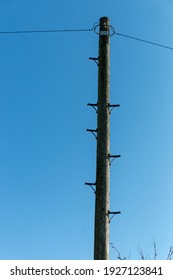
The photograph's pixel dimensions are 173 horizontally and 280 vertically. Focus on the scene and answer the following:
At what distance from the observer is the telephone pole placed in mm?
9180

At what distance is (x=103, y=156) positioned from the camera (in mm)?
9727

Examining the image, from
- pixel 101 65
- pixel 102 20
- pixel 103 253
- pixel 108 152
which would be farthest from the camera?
pixel 102 20

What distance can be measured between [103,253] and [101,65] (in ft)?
13.1

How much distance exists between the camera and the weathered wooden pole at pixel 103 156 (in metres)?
9.18

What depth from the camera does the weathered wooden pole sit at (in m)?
9.18

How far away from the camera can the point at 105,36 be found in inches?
440

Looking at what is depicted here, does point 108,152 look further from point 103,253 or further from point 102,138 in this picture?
point 103,253

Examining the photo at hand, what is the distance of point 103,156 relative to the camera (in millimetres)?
9727

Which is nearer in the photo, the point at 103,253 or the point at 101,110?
the point at 103,253

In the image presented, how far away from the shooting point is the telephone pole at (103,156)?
9.18m
